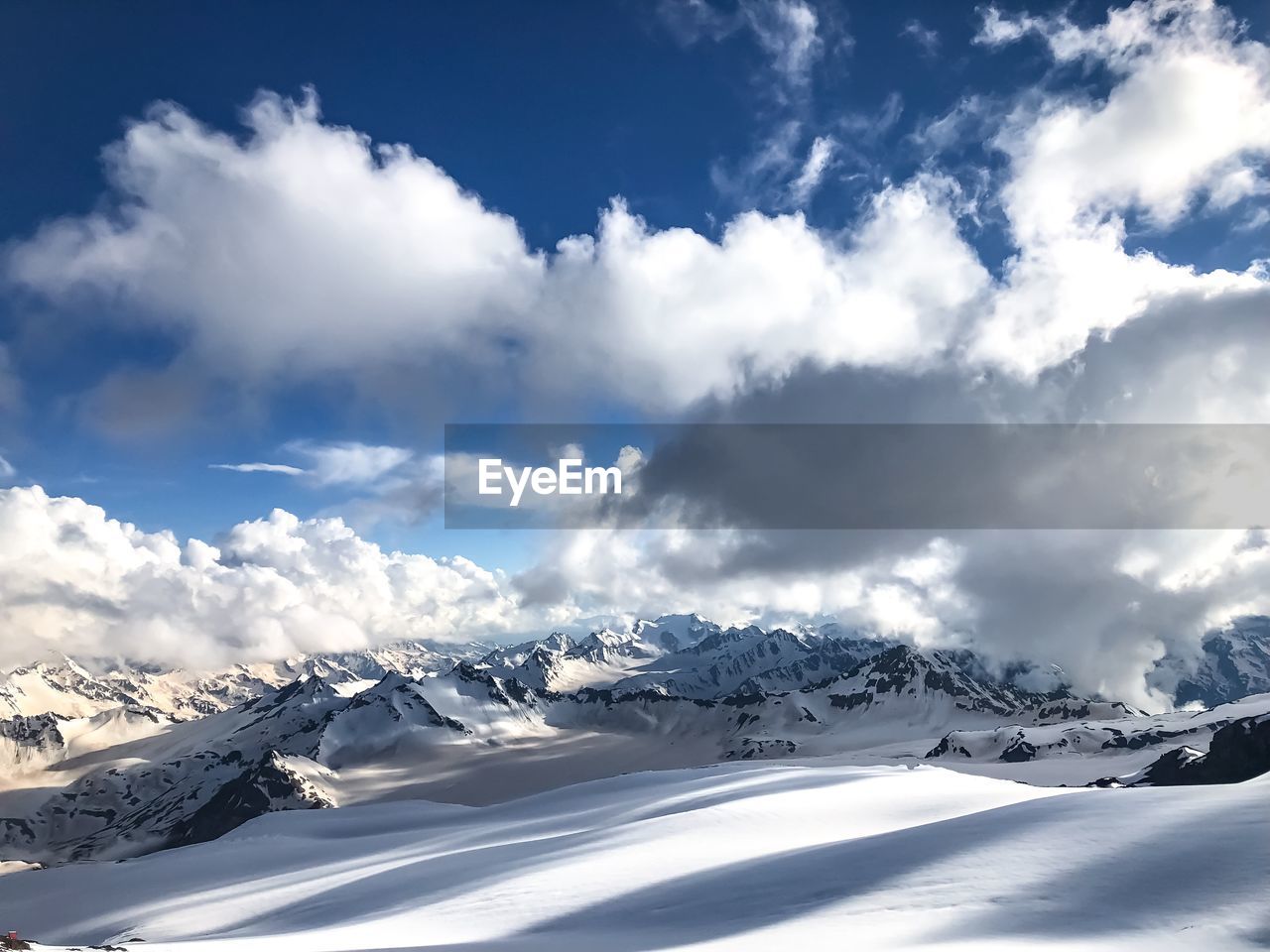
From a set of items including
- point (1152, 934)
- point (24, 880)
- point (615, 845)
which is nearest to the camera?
point (1152, 934)

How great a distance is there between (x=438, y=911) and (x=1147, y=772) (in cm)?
15306

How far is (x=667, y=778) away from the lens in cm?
9644

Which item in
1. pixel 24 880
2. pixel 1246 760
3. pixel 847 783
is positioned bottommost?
pixel 24 880

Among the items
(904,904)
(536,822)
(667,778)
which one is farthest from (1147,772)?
(904,904)

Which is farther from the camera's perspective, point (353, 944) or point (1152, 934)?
point (353, 944)

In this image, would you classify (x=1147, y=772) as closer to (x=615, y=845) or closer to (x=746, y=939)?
(x=615, y=845)

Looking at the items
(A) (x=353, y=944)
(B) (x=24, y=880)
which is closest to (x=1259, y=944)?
(A) (x=353, y=944)

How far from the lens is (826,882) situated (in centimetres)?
3102

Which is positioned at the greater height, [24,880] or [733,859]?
[733,859]

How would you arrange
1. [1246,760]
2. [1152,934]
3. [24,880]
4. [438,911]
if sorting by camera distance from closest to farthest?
[1152,934], [438,911], [1246,760], [24,880]

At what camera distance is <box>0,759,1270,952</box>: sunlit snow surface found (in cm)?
2391

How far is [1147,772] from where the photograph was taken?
13950 cm

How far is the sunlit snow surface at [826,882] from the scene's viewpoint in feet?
78.4

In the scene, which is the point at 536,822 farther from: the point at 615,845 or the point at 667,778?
the point at 615,845
